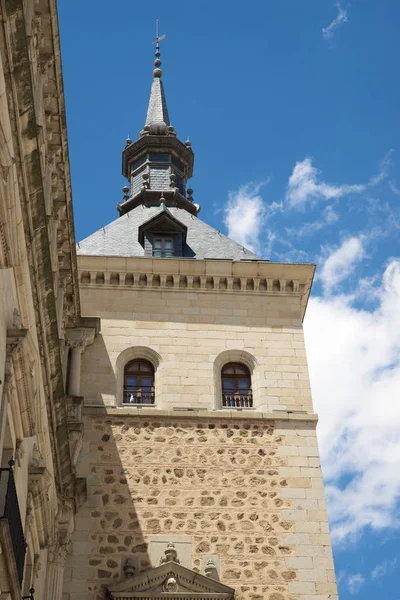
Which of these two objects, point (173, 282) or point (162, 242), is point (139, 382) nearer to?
point (173, 282)

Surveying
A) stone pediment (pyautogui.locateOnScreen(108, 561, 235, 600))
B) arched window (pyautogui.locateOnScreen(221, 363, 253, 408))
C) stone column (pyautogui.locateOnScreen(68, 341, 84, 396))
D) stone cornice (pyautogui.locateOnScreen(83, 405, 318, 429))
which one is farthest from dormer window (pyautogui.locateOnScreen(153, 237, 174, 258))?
stone pediment (pyautogui.locateOnScreen(108, 561, 235, 600))

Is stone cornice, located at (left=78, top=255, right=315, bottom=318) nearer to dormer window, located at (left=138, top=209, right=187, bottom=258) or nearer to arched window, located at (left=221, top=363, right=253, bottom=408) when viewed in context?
dormer window, located at (left=138, top=209, right=187, bottom=258)

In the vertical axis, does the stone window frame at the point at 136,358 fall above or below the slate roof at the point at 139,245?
below

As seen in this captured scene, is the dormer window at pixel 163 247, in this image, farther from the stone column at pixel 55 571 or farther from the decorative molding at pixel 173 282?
the stone column at pixel 55 571

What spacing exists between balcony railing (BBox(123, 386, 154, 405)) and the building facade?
29 mm

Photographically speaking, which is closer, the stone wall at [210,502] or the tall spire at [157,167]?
the stone wall at [210,502]

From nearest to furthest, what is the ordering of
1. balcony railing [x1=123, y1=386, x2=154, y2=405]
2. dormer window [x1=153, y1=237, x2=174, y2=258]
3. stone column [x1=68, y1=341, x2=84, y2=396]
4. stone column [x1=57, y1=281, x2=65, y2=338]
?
stone column [x1=57, y1=281, x2=65, y2=338]
stone column [x1=68, y1=341, x2=84, y2=396]
balcony railing [x1=123, y1=386, x2=154, y2=405]
dormer window [x1=153, y1=237, x2=174, y2=258]

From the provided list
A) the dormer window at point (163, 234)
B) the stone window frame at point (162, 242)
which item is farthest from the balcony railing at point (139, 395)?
the dormer window at point (163, 234)

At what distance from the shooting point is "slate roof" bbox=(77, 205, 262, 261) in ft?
66.5

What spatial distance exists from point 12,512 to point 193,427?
7928 mm

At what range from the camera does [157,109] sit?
93.5ft

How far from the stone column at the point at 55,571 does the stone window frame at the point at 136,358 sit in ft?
12.1

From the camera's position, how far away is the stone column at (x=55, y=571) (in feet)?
44.6

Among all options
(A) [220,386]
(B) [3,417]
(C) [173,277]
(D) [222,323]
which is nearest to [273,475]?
(A) [220,386]
